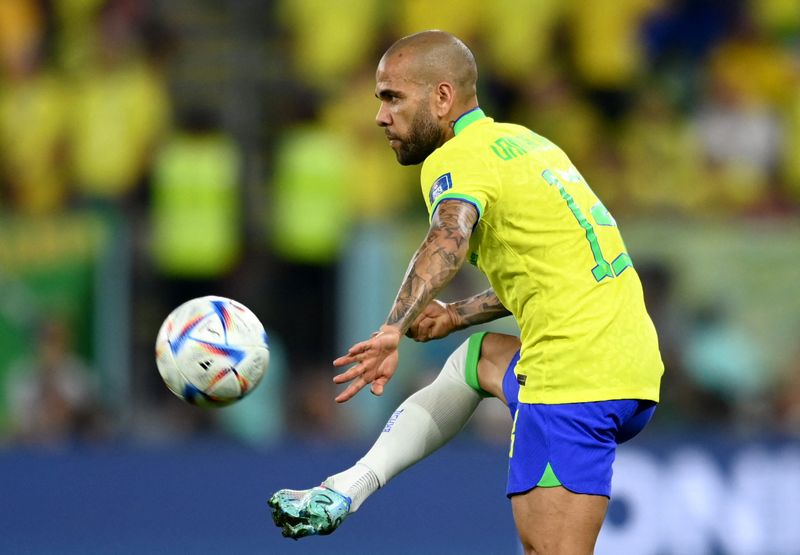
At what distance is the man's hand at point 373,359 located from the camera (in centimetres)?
477

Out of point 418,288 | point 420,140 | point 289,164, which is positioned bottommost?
point 289,164

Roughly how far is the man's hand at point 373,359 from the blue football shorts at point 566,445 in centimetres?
80

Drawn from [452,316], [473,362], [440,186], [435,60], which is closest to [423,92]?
[435,60]

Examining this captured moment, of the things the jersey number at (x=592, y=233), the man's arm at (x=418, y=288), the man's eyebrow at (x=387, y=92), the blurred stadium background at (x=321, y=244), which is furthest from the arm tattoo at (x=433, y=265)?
the blurred stadium background at (x=321, y=244)

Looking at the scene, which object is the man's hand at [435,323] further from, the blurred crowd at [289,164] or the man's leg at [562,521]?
the blurred crowd at [289,164]

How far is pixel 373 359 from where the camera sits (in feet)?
15.7

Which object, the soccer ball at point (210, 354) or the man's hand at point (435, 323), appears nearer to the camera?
the soccer ball at point (210, 354)

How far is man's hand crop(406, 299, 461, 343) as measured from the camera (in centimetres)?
591

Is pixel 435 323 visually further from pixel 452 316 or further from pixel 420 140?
pixel 420 140

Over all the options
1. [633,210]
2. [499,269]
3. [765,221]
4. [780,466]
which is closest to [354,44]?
[633,210]

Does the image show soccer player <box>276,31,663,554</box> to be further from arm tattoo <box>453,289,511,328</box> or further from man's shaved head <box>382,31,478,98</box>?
arm tattoo <box>453,289,511,328</box>

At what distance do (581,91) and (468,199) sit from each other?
6672mm

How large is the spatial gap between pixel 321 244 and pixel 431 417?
462cm

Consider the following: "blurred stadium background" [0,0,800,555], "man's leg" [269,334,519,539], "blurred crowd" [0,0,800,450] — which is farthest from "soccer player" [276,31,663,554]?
"blurred crowd" [0,0,800,450]
